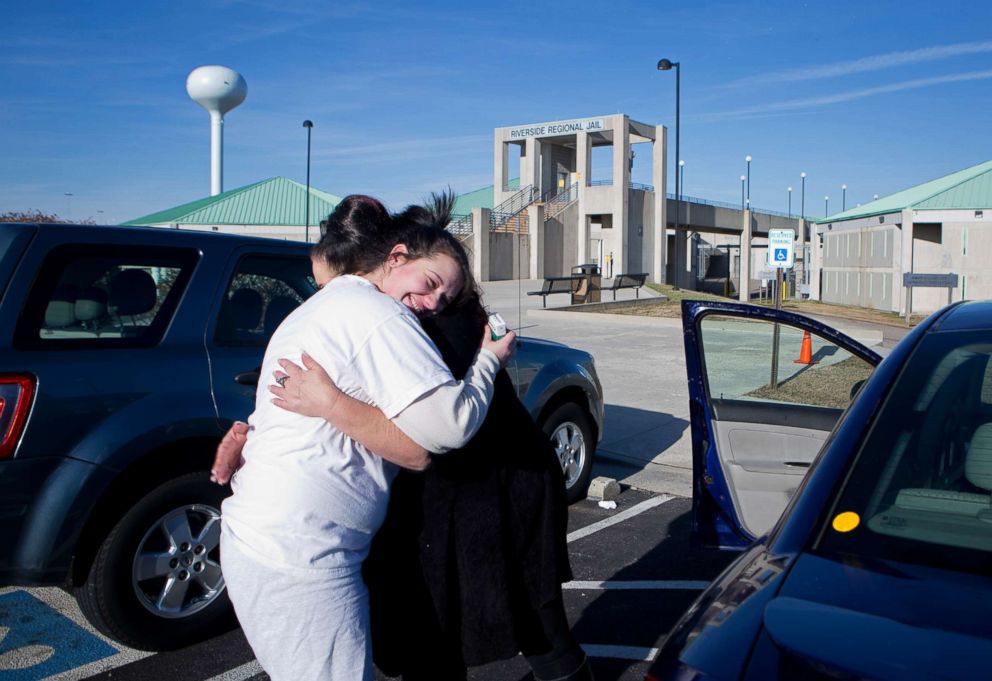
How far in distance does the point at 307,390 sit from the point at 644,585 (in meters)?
3.21

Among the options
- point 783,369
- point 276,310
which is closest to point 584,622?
point 276,310

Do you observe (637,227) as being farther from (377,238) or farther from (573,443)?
(377,238)

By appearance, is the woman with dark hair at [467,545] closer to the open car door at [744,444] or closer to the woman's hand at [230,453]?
the woman's hand at [230,453]

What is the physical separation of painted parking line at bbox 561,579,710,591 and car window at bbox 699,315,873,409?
1.02m

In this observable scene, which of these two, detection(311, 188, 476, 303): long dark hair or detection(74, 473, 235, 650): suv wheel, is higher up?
detection(311, 188, 476, 303): long dark hair

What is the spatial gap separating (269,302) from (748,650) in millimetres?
3270

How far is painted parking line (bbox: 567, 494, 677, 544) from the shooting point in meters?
5.57

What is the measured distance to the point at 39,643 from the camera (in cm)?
385

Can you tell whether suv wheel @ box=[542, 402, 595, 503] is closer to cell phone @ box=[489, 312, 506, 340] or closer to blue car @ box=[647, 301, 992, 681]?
blue car @ box=[647, 301, 992, 681]

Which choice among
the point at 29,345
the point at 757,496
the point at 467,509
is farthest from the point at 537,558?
the point at 29,345

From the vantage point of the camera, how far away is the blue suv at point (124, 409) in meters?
3.30

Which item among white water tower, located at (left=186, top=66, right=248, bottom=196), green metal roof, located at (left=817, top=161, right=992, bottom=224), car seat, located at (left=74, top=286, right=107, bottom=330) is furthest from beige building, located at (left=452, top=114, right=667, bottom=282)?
car seat, located at (left=74, top=286, right=107, bottom=330)

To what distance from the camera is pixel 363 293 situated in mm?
2041

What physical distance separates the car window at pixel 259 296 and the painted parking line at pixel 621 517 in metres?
2.27
